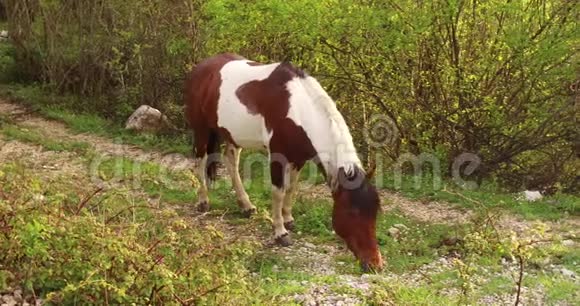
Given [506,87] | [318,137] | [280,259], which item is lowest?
[280,259]

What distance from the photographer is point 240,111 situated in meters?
6.56

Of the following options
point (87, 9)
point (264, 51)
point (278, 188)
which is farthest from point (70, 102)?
point (278, 188)

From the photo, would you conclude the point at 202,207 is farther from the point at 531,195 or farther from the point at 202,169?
the point at 531,195

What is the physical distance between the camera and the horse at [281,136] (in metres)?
5.39

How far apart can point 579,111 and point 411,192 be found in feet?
7.40

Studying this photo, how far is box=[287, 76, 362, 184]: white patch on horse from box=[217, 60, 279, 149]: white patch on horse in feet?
1.48


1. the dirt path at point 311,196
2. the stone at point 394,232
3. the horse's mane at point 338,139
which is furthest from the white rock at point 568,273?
the horse's mane at point 338,139

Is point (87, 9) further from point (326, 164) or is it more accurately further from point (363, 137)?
point (326, 164)

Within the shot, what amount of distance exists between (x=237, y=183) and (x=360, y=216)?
7.16 ft

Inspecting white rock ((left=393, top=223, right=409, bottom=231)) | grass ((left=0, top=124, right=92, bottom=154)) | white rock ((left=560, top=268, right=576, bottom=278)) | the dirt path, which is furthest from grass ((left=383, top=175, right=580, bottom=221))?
grass ((left=0, top=124, right=92, bottom=154))

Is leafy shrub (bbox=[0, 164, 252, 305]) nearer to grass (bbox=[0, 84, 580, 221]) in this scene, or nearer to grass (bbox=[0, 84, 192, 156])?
grass (bbox=[0, 84, 580, 221])

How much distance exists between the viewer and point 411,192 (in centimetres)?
802

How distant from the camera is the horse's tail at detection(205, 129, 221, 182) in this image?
24.3 ft

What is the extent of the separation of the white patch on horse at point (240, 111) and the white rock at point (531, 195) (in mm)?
3342
